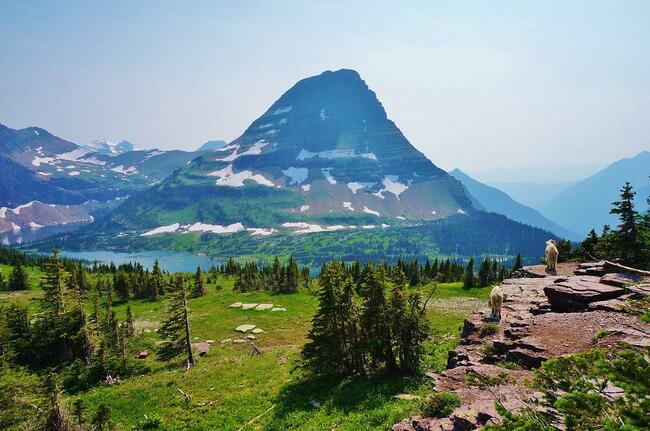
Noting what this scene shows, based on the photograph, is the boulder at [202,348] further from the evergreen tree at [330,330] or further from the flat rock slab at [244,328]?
the evergreen tree at [330,330]

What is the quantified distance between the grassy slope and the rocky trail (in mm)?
3444

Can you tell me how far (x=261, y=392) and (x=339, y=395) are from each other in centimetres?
852

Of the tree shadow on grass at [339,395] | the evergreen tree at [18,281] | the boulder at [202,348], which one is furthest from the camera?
the evergreen tree at [18,281]

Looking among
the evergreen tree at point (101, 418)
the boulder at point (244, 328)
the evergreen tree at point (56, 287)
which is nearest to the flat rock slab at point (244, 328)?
the boulder at point (244, 328)

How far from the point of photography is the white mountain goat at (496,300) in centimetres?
2656

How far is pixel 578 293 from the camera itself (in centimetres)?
2369

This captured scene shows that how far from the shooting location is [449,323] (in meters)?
48.5

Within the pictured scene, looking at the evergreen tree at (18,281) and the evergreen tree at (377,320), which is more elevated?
the evergreen tree at (377,320)

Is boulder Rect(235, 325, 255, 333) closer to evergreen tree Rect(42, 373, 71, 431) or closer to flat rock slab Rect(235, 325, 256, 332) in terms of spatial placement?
flat rock slab Rect(235, 325, 256, 332)

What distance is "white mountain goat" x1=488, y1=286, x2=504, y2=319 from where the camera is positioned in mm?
26562

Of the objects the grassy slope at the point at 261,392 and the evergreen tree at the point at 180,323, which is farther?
the evergreen tree at the point at 180,323

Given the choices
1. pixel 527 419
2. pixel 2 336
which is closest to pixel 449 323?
pixel 527 419

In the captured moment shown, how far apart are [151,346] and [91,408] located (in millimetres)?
18910

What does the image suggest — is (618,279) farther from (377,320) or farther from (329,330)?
(329,330)
